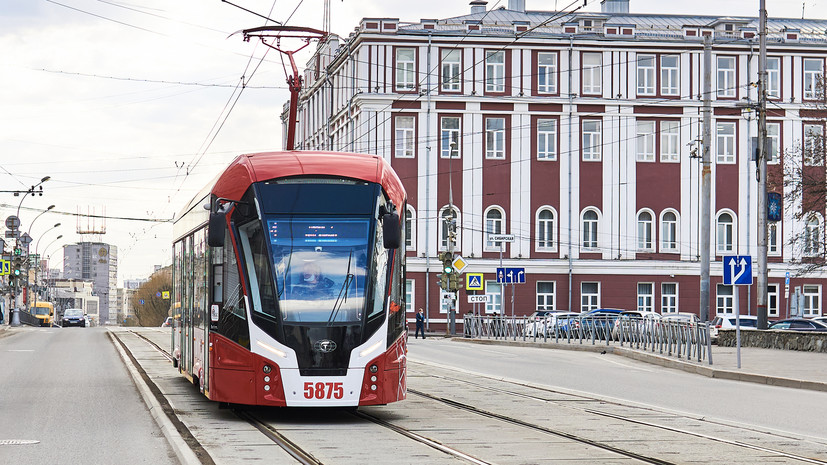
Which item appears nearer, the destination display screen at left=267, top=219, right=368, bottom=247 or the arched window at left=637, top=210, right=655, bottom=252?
the destination display screen at left=267, top=219, right=368, bottom=247

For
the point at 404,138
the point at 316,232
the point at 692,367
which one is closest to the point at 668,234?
the point at 404,138

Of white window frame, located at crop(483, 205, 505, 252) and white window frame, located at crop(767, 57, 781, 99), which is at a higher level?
white window frame, located at crop(767, 57, 781, 99)

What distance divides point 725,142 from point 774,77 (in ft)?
15.0

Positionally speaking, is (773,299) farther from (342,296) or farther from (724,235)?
(342,296)

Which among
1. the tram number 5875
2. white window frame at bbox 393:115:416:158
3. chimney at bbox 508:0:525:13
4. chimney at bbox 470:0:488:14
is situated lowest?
the tram number 5875

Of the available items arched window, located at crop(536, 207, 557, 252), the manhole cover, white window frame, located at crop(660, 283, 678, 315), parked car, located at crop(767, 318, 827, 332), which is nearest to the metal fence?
parked car, located at crop(767, 318, 827, 332)

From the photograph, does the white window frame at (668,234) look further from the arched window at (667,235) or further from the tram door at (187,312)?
the tram door at (187,312)

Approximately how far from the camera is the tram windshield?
1396cm

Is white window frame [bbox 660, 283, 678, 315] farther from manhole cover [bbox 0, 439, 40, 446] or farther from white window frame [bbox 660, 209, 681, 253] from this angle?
manhole cover [bbox 0, 439, 40, 446]

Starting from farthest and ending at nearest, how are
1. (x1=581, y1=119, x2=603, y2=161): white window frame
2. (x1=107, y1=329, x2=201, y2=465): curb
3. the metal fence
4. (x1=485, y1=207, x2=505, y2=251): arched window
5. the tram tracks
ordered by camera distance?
(x1=581, y1=119, x2=603, y2=161): white window frame < (x1=485, y1=207, x2=505, y2=251): arched window < the metal fence < the tram tracks < (x1=107, y1=329, x2=201, y2=465): curb

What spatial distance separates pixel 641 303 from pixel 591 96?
11.8 m

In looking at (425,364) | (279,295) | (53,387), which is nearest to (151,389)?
(53,387)

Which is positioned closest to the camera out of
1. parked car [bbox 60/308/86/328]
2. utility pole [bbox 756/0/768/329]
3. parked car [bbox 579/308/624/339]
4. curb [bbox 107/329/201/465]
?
curb [bbox 107/329/201/465]

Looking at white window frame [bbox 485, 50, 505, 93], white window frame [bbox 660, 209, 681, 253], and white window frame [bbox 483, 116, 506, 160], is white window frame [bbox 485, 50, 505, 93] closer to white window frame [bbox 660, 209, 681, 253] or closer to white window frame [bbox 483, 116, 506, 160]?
white window frame [bbox 483, 116, 506, 160]
